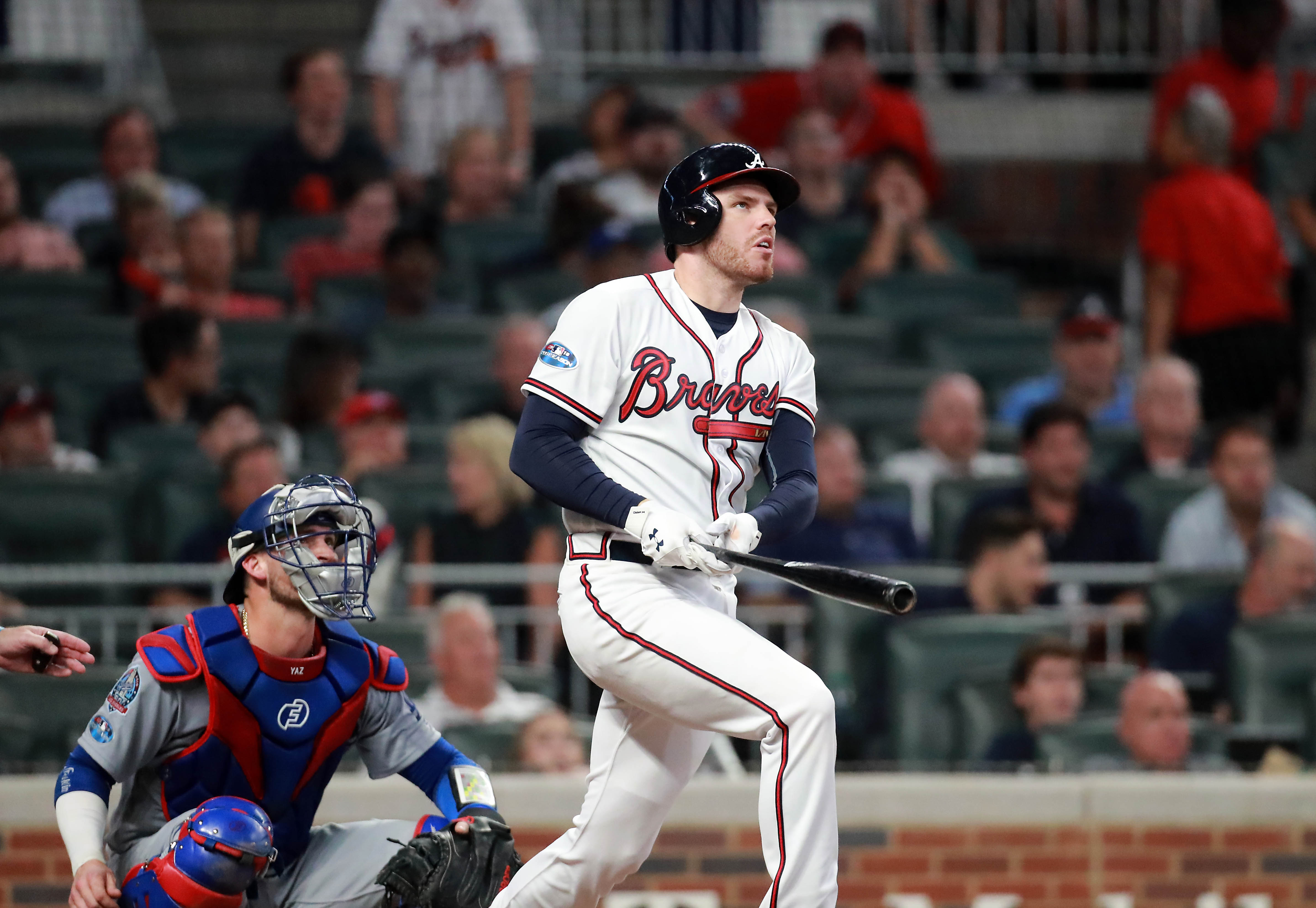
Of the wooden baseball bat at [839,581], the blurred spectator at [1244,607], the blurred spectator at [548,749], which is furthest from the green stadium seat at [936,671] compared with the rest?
the wooden baseball bat at [839,581]

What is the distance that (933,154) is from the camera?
1125 centimetres

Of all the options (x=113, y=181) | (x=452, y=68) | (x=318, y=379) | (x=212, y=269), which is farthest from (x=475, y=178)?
(x=318, y=379)

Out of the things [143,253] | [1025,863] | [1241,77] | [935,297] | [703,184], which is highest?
[1241,77]

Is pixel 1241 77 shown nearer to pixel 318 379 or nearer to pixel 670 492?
pixel 318 379

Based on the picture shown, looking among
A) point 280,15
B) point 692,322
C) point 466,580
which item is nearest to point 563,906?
point 692,322

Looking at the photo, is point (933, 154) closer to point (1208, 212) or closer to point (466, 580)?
point (1208, 212)

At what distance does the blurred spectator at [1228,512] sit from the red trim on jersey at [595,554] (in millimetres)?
3887

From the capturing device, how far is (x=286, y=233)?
936 cm

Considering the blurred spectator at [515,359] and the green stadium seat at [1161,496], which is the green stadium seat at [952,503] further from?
the blurred spectator at [515,359]

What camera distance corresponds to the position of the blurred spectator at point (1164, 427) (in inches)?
307

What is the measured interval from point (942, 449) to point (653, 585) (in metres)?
4.07

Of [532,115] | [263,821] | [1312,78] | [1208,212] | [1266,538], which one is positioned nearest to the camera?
[263,821]

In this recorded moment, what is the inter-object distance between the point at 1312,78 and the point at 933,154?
2.13 meters

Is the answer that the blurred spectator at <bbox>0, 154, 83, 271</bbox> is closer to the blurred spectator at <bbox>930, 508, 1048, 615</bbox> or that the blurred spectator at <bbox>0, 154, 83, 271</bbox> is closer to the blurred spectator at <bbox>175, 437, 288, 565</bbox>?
the blurred spectator at <bbox>175, 437, 288, 565</bbox>
